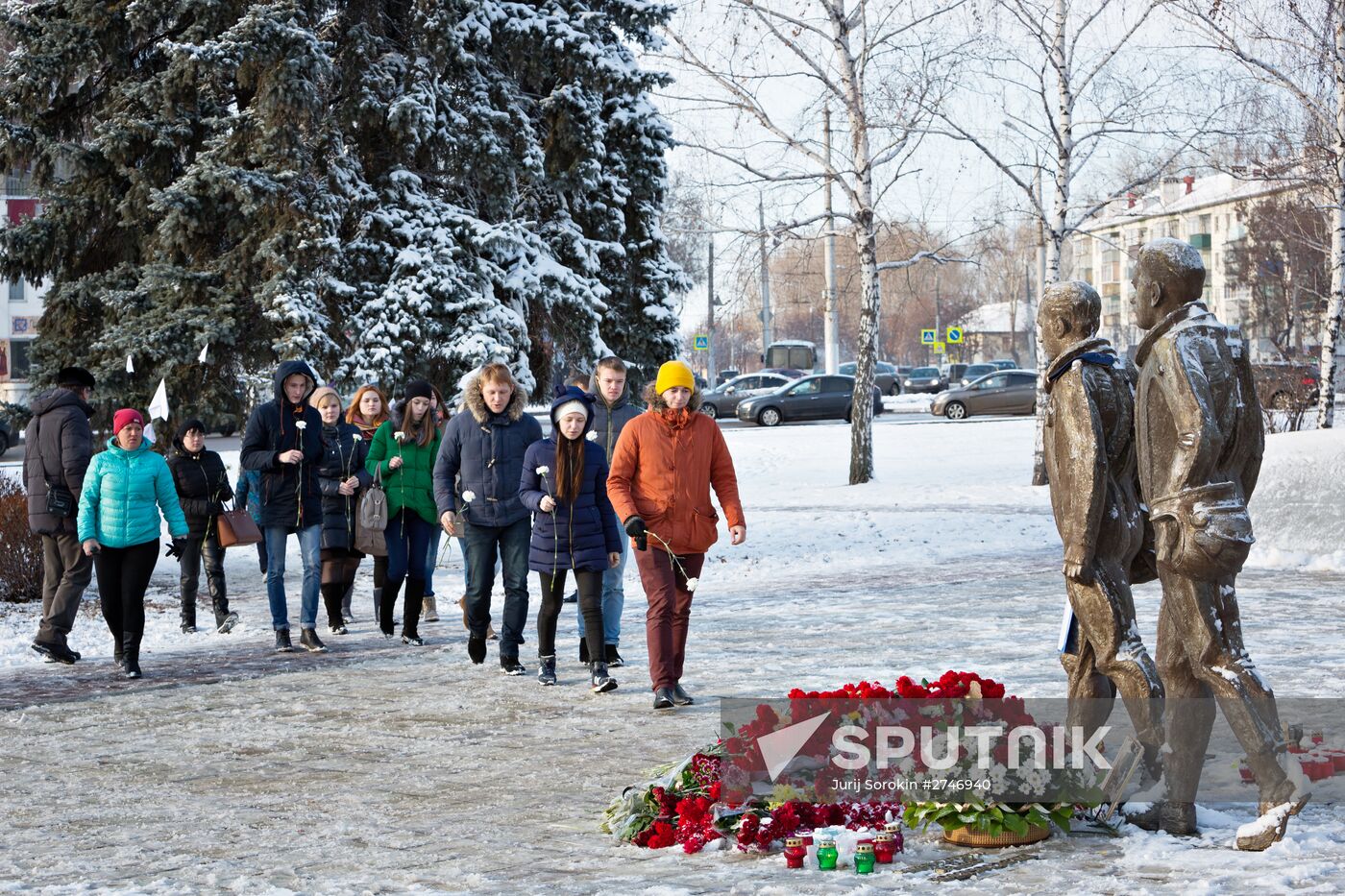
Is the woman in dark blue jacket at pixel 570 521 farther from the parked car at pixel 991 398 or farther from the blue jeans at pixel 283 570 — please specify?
the parked car at pixel 991 398

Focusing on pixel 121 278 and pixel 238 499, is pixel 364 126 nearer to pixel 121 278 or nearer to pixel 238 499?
pixel 121 278

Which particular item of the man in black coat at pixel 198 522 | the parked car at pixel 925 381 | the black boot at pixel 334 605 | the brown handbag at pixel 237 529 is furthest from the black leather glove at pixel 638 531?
the parked car at pixel 925 381

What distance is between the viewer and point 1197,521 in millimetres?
5168

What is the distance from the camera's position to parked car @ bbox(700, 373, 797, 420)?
4809 cm

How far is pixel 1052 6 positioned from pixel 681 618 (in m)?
15.2

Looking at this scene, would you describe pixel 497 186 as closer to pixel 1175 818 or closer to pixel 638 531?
pixel 638 531

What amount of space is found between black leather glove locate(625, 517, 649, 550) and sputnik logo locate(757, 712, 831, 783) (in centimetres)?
254

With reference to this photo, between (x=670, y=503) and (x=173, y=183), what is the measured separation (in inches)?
488

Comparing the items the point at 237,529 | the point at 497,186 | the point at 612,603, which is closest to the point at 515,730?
the point at 612,603

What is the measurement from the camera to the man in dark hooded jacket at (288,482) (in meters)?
10.8

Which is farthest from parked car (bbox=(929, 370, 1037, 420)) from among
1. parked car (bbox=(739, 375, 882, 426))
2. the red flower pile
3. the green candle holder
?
the green candle holder

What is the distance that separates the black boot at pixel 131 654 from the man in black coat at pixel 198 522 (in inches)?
88.9

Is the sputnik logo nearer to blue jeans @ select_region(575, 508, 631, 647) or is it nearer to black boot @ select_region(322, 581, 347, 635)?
blue jeans @ select_region(575, 508, 631, 647)

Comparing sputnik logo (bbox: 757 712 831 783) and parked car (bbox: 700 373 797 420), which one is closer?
sputnik logo (bbox: 757 712 831 783)
